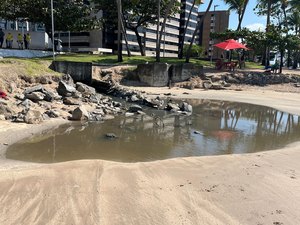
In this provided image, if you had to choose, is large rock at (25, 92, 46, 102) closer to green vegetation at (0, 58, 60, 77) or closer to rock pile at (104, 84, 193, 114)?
green vegetation at (0, 58, 60, 77)

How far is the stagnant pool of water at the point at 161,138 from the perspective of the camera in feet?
34.7

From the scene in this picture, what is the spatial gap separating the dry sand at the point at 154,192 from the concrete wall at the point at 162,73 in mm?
22068

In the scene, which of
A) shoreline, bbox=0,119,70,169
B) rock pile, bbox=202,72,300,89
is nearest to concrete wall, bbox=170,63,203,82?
rock pile, bbox=202,72,300,89

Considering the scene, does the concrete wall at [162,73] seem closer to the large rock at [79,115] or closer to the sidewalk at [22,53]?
the sidewalk at [22,53]

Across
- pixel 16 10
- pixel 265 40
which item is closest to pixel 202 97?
pixel 265 40

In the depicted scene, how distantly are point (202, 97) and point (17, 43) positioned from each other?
20651 mm

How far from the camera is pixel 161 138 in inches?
521

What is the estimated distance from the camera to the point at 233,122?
693 inches

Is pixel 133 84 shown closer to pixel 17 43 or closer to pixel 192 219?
pixel 17 43

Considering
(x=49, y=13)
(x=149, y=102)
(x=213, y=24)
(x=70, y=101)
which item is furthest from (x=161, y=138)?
(x=213, y=24)

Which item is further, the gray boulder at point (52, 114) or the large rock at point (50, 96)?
the large rock at point (50, 96)

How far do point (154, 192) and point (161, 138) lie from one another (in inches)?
256

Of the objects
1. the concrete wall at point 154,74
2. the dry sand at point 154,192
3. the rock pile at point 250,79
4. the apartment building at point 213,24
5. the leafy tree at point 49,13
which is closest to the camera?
the dry sand at point 154,192

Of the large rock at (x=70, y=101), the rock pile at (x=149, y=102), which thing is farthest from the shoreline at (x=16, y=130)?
the rock pile at (x=149, y=102)
